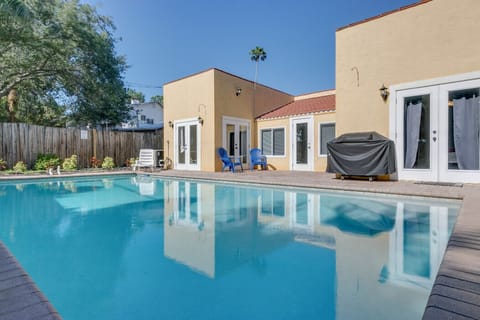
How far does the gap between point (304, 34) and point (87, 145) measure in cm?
1266

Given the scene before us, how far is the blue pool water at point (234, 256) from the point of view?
193 cm

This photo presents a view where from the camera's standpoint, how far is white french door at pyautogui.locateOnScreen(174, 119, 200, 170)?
38.4 ft

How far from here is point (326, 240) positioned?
331 centimetres

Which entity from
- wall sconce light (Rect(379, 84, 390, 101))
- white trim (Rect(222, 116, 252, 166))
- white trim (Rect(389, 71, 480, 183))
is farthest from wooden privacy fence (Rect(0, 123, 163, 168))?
white trim (Rect(389, 71, 480, 183))

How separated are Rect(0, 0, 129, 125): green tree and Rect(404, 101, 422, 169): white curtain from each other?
11.7 metres

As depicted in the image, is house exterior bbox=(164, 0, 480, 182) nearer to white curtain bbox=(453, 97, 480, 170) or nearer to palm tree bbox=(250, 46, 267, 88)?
white curtain bbox=(453, 97, 480, 170)

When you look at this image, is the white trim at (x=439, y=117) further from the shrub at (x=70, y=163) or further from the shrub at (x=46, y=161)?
the shrub at (x=46, y=161)

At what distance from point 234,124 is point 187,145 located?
227 cm

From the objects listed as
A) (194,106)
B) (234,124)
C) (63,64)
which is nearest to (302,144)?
(234,124)

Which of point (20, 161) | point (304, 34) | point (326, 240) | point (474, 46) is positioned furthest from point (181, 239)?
point (304, 34)

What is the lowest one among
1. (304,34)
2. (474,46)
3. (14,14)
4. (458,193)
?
(458,193)

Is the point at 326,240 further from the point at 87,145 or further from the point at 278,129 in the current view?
the point at 87,145

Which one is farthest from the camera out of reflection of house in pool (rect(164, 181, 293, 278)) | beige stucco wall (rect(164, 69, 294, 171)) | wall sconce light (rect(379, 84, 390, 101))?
beige stucco wall (rect(164, 69, 294, 171))

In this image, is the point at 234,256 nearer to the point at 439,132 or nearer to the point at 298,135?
the point at 439,132
